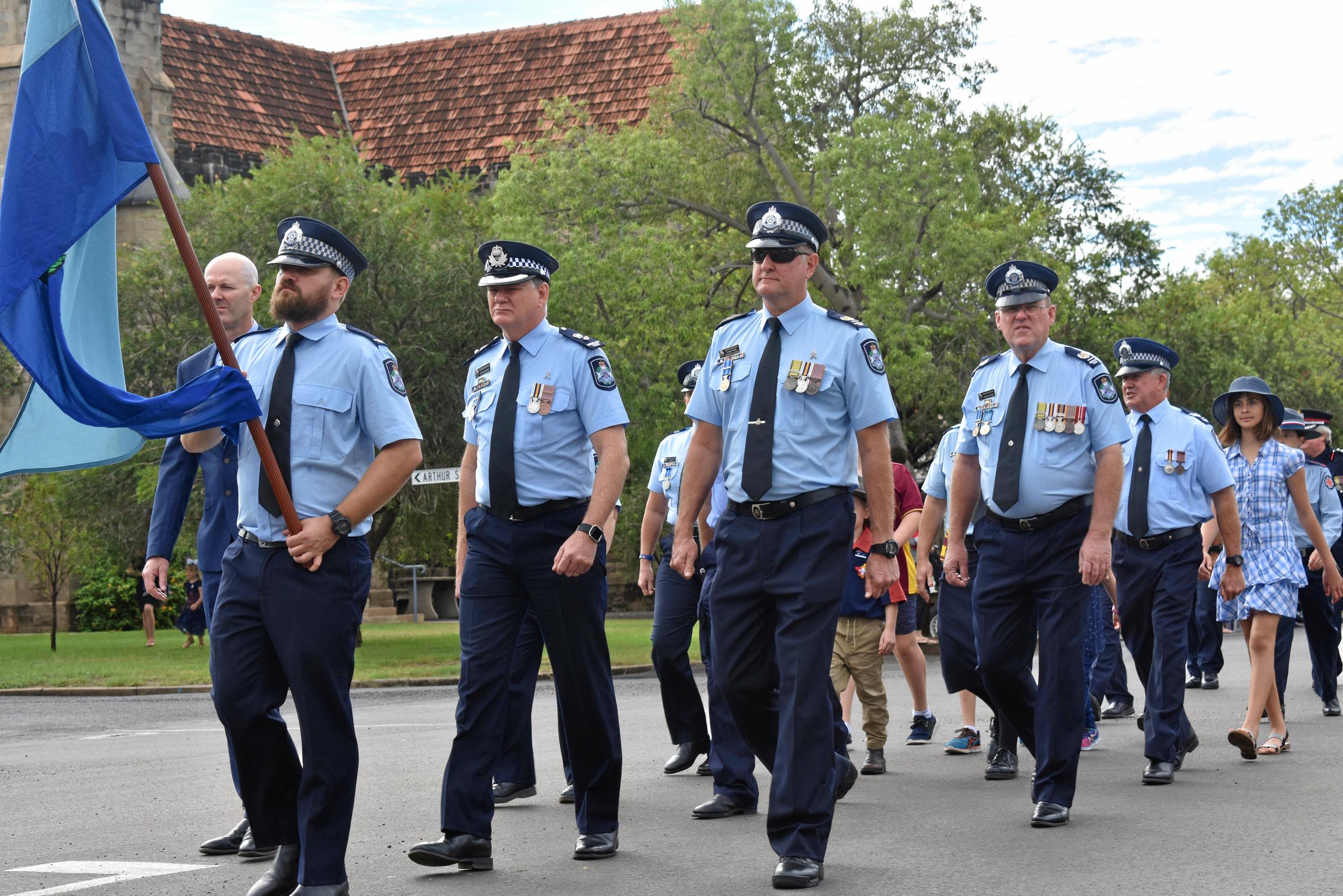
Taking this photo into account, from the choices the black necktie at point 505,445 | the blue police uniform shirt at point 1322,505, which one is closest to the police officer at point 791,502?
the black necktie at point 505,445

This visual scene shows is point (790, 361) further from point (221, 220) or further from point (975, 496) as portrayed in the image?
point (221, 220)

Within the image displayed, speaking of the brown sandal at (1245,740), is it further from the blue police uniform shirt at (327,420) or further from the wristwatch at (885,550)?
the blue police uniform shirt at (327,420)

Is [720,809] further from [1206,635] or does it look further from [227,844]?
[1206,635]

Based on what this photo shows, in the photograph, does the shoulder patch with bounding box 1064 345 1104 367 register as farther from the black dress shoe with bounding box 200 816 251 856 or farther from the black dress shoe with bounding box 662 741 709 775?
the black dress shoe with bounding box 200 816 251 856

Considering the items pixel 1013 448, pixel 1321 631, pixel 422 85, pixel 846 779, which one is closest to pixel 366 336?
pixel 846 779

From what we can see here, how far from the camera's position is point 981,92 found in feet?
103

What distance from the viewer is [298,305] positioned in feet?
18.8

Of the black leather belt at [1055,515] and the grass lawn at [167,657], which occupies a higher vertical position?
the black leather belt at [1055,515]

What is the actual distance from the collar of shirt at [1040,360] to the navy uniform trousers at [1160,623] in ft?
6.17

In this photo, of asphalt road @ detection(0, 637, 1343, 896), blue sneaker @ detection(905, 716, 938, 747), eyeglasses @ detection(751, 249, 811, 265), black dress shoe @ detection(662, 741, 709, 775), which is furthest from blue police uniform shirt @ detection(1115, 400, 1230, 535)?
eyeglasses @ detection(751, 249, 811, 265)

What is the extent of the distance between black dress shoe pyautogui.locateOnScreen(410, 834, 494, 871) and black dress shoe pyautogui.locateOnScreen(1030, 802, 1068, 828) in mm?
2343

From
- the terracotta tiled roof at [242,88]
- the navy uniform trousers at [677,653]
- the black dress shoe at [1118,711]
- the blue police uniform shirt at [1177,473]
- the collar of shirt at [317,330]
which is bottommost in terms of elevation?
the black dress shoe at [1118,711]

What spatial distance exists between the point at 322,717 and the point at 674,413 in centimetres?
1997

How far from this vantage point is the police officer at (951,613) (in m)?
9.04
